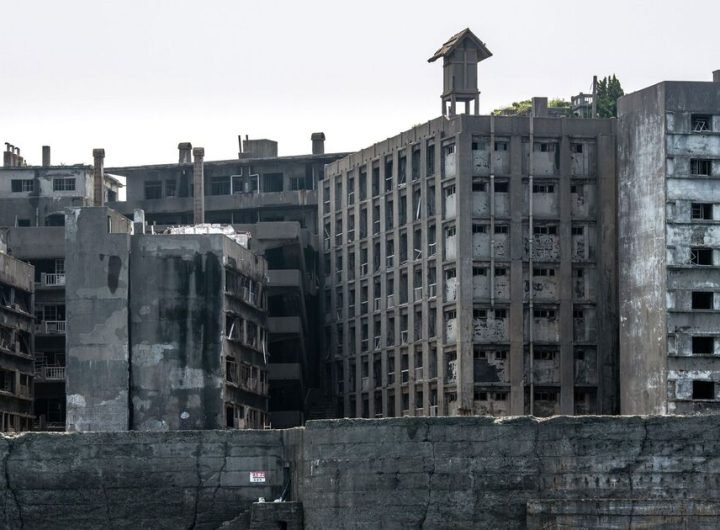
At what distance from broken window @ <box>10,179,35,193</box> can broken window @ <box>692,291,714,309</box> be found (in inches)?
1877

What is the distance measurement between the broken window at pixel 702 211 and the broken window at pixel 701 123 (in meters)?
3.54

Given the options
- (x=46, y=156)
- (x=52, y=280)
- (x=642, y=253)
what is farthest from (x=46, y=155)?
(x=642, y=253)

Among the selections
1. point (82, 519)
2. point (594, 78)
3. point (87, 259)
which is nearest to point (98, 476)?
point (82, 519)

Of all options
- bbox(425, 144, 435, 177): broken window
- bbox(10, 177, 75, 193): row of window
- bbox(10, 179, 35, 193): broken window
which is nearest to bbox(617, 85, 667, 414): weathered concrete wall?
bbox(425, 144, 435, 177): broken window

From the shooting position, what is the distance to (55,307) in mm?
116188

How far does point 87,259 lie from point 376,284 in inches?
715

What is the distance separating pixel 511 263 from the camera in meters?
107

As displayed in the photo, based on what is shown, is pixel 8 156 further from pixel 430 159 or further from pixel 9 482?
pixel 9 482

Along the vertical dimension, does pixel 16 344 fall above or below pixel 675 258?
below

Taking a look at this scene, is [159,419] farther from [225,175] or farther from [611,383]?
[225,175]

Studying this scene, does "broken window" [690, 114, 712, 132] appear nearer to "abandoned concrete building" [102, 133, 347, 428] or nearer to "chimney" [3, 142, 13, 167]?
"abandoned concrete building" [102, 133, 347, 428]

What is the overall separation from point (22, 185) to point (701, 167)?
4781 centimetres

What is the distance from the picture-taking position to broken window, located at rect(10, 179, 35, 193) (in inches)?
5295

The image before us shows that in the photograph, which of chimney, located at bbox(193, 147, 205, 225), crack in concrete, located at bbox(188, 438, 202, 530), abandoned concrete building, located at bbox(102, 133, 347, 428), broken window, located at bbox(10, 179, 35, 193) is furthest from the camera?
broken window, located at bbox(10, 179, 35, 193)
